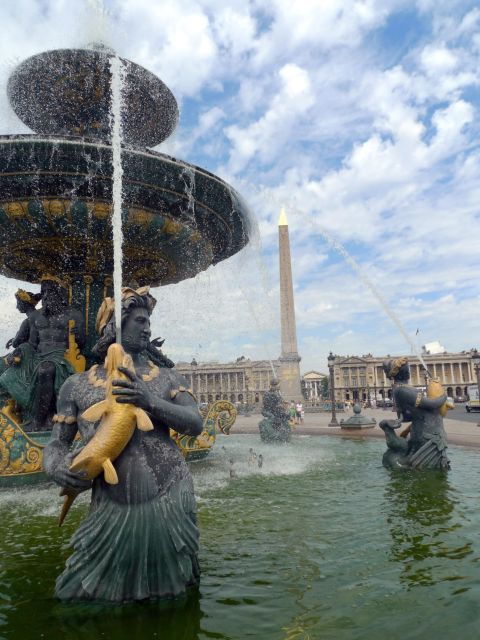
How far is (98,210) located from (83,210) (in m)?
0.21

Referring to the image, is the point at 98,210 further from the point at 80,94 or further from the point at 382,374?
the point at 382,374

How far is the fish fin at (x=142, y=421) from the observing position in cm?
258

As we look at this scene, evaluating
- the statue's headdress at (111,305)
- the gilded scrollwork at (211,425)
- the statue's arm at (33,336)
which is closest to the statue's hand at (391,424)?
the gilded scrollwork at (211,425)

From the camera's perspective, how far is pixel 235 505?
5.46 m

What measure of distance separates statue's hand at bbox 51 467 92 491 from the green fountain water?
67 centimetres

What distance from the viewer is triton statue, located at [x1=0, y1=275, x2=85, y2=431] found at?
7277 mm

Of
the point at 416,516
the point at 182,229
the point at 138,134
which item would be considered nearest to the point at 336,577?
the point at 416,516

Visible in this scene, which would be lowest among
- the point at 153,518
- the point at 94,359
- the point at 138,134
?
the point at 153,518

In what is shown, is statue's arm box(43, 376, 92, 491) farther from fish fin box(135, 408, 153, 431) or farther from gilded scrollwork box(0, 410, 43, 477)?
gilded scrollwork box(0, 410, 43, 477)

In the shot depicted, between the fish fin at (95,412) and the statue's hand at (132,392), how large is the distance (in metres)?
0.14

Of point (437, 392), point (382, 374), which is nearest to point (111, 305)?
point (437, 392)

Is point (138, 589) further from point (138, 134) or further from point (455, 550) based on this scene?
point (138, 134)

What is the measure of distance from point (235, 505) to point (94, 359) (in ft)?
11.8

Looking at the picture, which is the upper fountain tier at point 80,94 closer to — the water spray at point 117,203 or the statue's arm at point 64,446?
the water spray at point 117,203
